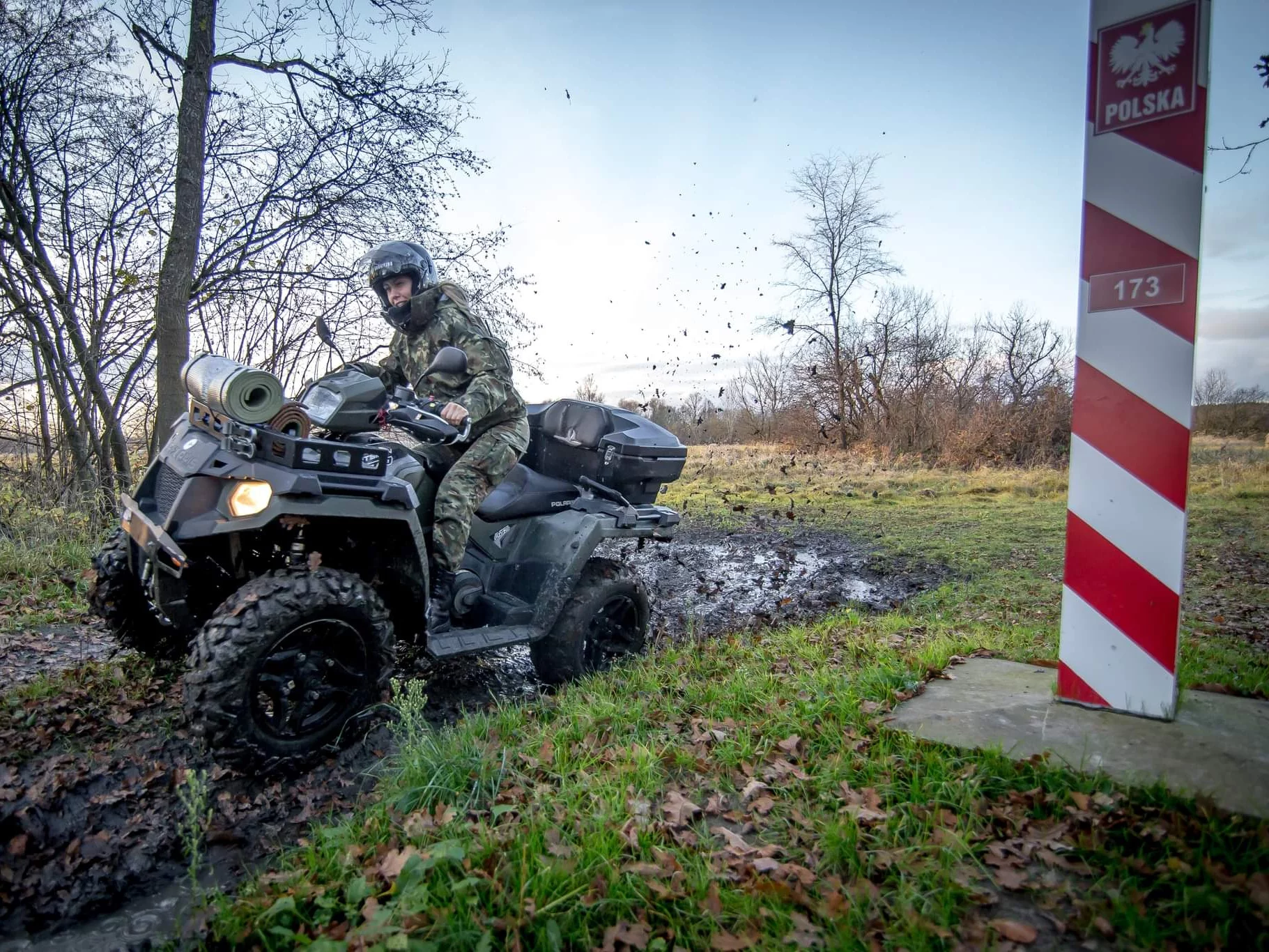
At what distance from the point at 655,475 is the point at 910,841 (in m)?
2.93

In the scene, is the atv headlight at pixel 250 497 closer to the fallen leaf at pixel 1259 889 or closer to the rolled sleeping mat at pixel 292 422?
the rolled sleeping mat at pixel 292 422

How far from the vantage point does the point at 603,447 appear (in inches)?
177

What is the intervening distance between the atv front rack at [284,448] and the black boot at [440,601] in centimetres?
85

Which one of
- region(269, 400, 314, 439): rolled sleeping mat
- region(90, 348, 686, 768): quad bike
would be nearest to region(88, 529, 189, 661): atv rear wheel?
region(90, 348, 686, 768): quad bike

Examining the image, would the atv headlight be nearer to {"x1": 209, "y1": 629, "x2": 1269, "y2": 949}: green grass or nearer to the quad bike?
the quad bike

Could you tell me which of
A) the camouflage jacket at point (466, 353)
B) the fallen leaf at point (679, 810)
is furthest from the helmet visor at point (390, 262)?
the fallen leaf at point (679, 810)

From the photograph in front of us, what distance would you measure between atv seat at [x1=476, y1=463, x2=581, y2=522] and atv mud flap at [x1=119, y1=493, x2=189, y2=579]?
161 centimetres

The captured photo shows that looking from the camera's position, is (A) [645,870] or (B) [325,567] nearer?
(A) [645,870]

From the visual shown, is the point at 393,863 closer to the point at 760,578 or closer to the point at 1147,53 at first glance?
the point at 1147,53

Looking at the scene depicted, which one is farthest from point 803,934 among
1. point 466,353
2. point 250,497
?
point 466,353

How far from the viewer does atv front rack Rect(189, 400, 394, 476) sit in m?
2.84

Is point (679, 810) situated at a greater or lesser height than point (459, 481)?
lesser

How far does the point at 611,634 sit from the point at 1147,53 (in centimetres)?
364

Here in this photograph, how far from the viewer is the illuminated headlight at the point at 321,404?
3237 millimetres
